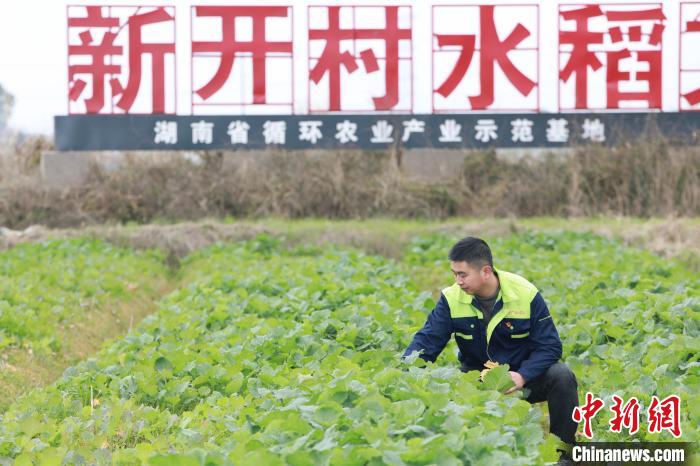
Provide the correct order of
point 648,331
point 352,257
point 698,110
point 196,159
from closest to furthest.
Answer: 1. point 648,331
2. point 352,257
3. point 698,110
4. point 196,159

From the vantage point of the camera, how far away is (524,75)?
19.2m

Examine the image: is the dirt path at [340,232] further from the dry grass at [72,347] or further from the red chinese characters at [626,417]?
the red chinese characters at [626,417]

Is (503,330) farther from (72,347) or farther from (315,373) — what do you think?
(72,347)

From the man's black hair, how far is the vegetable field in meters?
0.69

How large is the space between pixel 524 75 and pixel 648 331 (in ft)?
40.0

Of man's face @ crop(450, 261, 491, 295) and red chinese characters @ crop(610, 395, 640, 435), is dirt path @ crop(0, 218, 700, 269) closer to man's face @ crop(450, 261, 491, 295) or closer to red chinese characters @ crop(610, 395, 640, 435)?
man's face @ crop(450, 261, 491, 295)

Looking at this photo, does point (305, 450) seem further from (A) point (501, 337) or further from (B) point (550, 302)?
(B) point (550, 302)

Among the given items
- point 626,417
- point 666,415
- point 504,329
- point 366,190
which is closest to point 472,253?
point 504,329

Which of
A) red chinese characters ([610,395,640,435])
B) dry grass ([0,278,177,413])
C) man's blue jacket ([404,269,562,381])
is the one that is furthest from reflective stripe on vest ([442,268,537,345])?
dry grass ([0,278,177,413])

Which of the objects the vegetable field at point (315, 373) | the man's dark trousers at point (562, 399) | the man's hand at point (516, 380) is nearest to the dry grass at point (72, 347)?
the vegetable field at point (315, 373)

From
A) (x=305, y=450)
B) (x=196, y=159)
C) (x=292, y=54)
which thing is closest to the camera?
(x=305, y=450)

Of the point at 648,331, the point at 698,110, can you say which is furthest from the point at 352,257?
the point at 698,110

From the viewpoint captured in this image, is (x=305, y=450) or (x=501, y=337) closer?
(x=305, y=450)

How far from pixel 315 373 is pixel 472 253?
121cm
